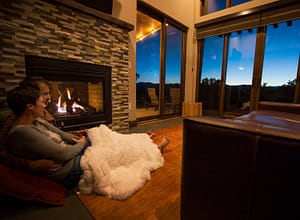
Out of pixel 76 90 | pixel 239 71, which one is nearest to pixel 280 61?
pixel 239 71

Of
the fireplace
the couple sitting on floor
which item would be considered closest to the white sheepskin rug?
the couple sitting on floor

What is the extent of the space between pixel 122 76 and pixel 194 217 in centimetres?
234

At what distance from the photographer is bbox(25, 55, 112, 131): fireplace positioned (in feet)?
6.08

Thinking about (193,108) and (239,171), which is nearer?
(239,171)

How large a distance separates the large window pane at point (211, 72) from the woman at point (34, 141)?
3.99 m

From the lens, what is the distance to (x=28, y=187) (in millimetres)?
987

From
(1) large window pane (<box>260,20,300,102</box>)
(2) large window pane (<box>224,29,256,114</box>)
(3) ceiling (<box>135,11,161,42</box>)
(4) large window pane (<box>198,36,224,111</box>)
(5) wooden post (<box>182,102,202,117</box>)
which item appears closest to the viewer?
(1) large window pane (<box>260,20,300,102</box>)

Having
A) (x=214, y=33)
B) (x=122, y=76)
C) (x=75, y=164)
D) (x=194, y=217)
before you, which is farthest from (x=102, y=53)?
(x=214, y=33)

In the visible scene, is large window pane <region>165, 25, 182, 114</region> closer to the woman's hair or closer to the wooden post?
the wooden post

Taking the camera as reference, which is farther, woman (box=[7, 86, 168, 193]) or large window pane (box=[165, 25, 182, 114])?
large window pane (box=[165, 25, 182, 114])

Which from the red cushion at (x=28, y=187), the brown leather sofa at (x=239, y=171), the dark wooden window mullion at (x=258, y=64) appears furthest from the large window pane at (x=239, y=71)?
the red cushion at (x=28, y=187)

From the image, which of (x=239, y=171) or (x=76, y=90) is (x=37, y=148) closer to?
(x=239, y=171)

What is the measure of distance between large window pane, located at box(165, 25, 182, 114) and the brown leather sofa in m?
3.37

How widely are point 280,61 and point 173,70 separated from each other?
2.39 meters
